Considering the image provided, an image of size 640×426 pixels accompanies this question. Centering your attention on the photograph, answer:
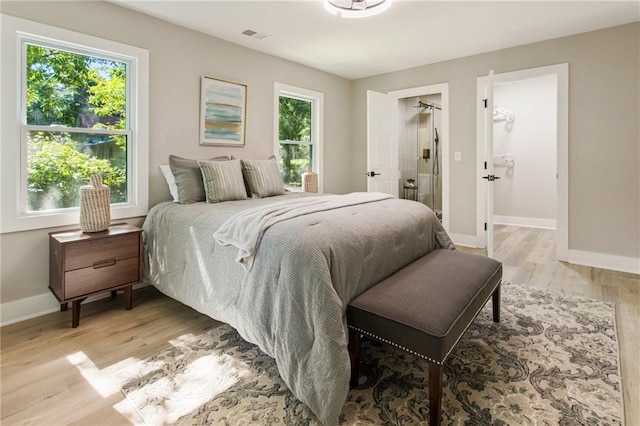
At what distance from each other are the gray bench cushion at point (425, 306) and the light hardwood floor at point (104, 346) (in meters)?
0.80

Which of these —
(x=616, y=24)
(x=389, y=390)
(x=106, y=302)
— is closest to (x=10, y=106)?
(x=106, y=302)

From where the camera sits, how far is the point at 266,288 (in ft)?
5.73

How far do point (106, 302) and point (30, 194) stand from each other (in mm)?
988

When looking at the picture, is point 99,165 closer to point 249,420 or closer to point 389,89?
point 249,420

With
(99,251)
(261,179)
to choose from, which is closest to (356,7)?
(261,179)

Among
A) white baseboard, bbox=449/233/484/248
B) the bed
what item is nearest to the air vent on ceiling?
the bed

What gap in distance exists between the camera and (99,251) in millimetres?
2486

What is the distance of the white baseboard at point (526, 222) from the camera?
598 centimetres

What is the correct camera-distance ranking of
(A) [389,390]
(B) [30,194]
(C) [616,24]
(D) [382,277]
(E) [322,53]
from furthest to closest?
1. (E) [322,53]
2. (C) [616,24]
3. (B) [30,194]
4. (D) [382,277]
5. (A) [389,390]

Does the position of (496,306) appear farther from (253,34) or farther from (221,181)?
(253,34)

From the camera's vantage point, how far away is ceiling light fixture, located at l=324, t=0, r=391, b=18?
274 centimetres

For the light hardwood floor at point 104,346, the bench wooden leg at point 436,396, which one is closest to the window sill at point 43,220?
the light hardwood floor at point 104,346

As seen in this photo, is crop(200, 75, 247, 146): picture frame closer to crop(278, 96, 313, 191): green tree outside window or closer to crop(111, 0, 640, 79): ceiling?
crop(111, 0, 640, 79): ceiling

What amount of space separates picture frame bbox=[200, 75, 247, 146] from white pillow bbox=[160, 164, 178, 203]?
0.51 meters
